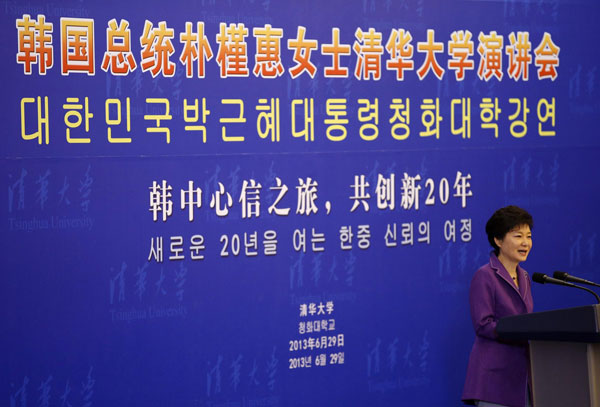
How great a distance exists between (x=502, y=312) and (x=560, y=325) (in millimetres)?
721

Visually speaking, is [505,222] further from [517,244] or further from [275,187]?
[275,187]

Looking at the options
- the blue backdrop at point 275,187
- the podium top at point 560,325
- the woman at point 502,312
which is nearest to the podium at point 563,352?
the podium top at point 560,325

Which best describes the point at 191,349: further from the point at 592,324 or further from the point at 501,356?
the point at 592,324

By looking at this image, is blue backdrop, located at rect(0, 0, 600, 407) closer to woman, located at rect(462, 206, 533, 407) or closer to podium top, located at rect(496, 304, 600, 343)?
woman, located at rect(462, 206, 533, 407)

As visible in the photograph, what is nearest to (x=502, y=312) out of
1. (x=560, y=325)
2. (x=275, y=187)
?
(x=560, y=325)

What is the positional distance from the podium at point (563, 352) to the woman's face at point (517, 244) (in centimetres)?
43

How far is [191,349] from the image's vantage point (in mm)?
3943

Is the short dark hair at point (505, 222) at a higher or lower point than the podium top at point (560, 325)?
higher

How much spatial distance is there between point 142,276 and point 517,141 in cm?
208

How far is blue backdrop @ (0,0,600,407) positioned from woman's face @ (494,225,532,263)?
3.31 ft

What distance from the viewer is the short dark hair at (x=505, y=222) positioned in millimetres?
3377

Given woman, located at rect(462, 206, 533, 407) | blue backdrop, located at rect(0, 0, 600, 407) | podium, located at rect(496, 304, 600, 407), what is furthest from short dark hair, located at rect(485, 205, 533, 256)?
blue backdrop, located at rect(0, 0, 600, 407)

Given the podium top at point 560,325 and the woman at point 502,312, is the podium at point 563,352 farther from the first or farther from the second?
the woman at point 502,312

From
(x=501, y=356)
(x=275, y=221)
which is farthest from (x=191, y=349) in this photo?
(x=501, y=356)
